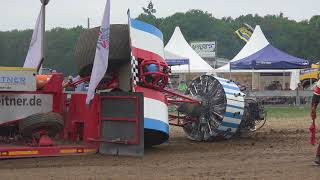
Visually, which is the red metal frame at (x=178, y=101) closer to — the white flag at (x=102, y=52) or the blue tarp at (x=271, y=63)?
the white flag at (x=102, y=52)

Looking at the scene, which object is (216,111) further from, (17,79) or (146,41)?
(17,79)

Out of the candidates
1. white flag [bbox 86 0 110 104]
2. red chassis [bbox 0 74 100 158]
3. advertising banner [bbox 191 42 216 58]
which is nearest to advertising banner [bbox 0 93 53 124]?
red chassis [bbox 0 74 100 158]

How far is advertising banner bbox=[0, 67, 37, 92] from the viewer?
28.0 ft

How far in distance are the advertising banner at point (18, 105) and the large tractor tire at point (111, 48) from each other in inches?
46.4

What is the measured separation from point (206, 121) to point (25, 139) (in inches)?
145

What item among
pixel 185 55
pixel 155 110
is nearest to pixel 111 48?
pixel 155 110

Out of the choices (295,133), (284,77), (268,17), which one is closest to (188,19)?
(268,17)

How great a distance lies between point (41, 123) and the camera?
871cm

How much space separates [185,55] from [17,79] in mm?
→ 31034

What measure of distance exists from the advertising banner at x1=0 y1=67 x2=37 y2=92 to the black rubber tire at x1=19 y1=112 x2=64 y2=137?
0.44m

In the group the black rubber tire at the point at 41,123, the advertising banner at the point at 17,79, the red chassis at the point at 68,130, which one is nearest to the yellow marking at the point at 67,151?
the red chassis at the point at 68,130

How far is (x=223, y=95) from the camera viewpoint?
1120 centimetres

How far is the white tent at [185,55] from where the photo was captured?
37656 millimetres

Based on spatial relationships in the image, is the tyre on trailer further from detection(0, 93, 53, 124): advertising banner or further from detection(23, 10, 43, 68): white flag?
detection(0, 93, 53, 124): advertising banner
